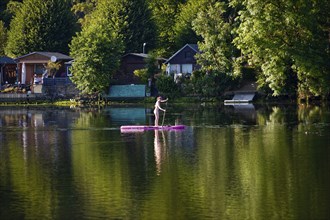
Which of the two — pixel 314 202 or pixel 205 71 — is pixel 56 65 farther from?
pixel 314 202

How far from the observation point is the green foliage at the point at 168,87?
106 metres

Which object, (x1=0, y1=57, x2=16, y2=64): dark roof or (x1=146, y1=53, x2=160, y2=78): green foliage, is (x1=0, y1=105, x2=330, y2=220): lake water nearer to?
(x1=146, y1=53, x2=160, y2=78): green foliage

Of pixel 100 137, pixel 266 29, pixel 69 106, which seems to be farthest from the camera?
pixel 69 106

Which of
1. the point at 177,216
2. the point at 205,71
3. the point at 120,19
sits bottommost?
the point at 177,216

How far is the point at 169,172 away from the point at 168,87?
7166 centimetres

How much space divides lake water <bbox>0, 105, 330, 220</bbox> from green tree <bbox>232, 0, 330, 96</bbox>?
464 centimetres

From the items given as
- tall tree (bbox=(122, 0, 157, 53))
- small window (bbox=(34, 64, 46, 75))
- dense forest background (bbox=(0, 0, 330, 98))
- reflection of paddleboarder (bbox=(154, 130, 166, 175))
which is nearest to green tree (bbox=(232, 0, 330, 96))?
dense forest background (bbox=(0, 0, 330, 98))

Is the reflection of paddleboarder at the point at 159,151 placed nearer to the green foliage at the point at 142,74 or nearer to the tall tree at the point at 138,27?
the green foliage at the point at 142,74

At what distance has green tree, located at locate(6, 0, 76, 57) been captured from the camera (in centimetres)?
12950

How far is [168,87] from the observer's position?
10650 cm

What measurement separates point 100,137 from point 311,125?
15.7 meters

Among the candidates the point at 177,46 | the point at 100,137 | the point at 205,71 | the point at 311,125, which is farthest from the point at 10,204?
the point at 177,46

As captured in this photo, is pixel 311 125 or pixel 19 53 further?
pixel 19 53

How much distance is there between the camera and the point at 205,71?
356 ft
